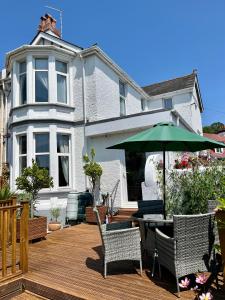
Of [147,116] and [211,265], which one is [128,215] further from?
[211,265]

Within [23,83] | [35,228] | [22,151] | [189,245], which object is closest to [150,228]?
[189,245]

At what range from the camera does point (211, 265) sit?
3.89 metres

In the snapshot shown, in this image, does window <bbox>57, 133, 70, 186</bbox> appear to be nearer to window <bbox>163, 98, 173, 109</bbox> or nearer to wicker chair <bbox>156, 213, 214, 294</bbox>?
wicker chair <bbox>156, 213, 214, 294</bbox>

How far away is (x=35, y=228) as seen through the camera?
7008 mm

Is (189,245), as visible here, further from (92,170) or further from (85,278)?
(92,170)

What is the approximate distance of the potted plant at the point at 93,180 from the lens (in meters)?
9.63

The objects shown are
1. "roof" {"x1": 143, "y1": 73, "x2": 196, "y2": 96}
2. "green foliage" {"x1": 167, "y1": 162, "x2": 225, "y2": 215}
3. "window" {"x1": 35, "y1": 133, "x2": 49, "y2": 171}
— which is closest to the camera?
"green foliage" {"x1": 167, "y1": 162, "x2": 225, "y2": 215}

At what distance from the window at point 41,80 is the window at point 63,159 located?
1.83 m

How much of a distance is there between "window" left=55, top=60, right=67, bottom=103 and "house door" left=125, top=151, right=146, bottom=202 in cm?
411

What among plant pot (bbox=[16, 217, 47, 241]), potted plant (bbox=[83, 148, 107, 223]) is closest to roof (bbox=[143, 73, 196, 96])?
potted plant (bbox=[83, 148, 107, 223])

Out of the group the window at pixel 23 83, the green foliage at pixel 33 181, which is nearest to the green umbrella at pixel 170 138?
the green foliage at pixel 33 181

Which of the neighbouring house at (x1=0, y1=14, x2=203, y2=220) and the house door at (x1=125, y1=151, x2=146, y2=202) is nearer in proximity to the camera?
the house door at (x1=125, y1=151, x2=146, y2=202)

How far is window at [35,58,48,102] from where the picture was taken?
11.6 metres

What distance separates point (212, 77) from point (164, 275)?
55.1ft
